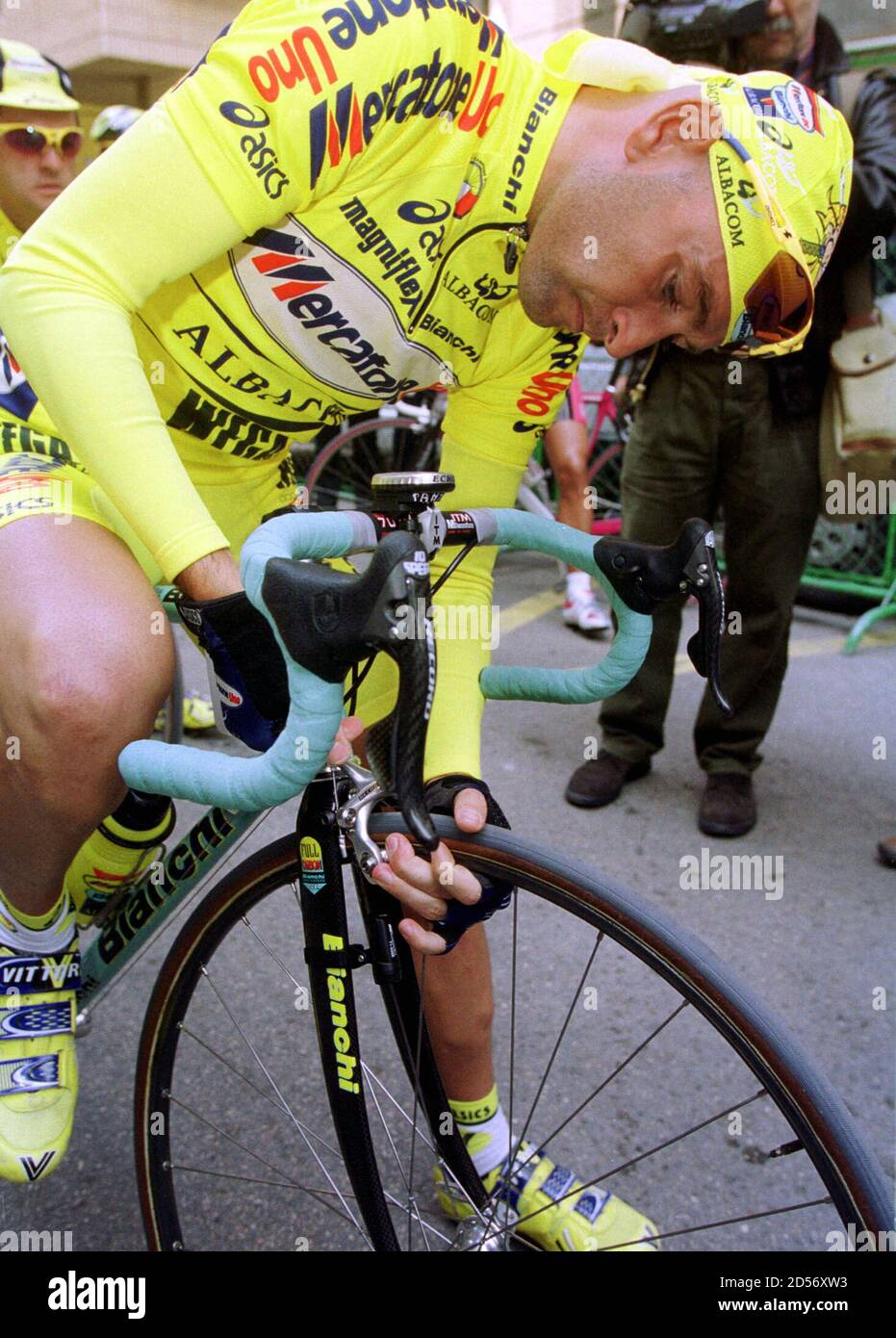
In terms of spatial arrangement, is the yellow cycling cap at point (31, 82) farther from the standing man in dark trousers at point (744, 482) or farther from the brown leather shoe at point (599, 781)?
the brown leather shoe at point (599, 781)

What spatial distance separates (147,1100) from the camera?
5.38ft

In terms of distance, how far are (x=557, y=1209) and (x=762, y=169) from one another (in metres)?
1.59

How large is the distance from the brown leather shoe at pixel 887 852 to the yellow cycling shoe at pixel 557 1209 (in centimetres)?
167

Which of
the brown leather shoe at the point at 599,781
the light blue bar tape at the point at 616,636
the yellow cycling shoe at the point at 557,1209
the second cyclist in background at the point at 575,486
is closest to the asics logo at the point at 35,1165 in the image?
the yellow cycling shoe at the point at 557,1209

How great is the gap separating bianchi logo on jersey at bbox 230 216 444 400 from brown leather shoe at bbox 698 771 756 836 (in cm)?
213

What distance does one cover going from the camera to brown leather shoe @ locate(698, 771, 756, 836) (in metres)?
3.32

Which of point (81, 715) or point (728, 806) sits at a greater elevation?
point (81, 715)

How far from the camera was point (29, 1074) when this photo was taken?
1541 mm

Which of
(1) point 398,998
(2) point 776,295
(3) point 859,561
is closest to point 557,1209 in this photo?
(1) point 398,998

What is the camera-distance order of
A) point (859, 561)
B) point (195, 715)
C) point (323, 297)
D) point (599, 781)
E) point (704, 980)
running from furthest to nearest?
1. point (859, 561)
2. point (195, 715)
3. point (599, 781)
4. point (323, 297)
5. point (704, 980)

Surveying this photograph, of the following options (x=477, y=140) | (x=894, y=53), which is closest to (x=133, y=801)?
(x=477, y=140)

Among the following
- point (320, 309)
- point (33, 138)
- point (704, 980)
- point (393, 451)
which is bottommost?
point (393, 451)

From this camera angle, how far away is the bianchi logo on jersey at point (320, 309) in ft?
4.73

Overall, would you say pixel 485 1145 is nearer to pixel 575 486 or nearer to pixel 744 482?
pixel 744 482
